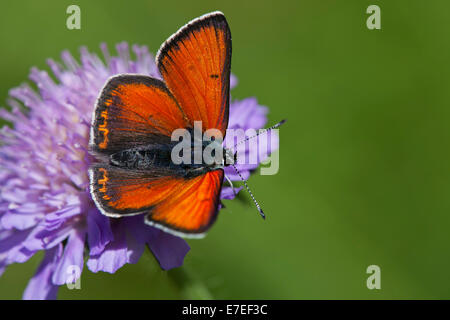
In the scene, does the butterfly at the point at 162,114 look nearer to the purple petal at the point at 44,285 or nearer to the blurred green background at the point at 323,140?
the purple petal at the point at 44,285

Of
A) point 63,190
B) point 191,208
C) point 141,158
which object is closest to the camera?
point 191,208

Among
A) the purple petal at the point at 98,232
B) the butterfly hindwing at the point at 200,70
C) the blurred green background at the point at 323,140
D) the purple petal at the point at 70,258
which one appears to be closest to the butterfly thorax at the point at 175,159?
the butterfly hindwing at the point at 200,70

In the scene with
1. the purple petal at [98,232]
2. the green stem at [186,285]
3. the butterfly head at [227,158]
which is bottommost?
the green stem at [186,285]

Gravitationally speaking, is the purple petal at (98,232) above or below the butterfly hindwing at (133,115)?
below

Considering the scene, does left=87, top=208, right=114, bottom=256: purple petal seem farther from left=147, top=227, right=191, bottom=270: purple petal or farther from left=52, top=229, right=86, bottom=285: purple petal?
left=147, top=227, right=191, bottom=270: purple petal

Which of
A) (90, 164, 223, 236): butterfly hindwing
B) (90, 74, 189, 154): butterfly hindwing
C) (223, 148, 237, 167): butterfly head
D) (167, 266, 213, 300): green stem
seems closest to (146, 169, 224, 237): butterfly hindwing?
(90, 164, 223, 236): butterfly hindwing

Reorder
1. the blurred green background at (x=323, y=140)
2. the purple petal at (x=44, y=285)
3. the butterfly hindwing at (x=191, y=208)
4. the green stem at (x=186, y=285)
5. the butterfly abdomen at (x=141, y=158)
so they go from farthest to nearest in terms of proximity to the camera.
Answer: the blurred green background at (x=323, y=140)
the green stem at (x=186, y=285)
the purple petal at (x=44, y=285)
the butterfly abdomen at (x=141, y=158)
the butterfly hindwing at (x=191, y=208)

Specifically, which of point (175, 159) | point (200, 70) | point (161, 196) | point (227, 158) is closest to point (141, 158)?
point (175, 159)

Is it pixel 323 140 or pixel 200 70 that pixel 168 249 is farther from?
pixel 323 140

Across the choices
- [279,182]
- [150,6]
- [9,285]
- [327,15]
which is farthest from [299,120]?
[9,285]
